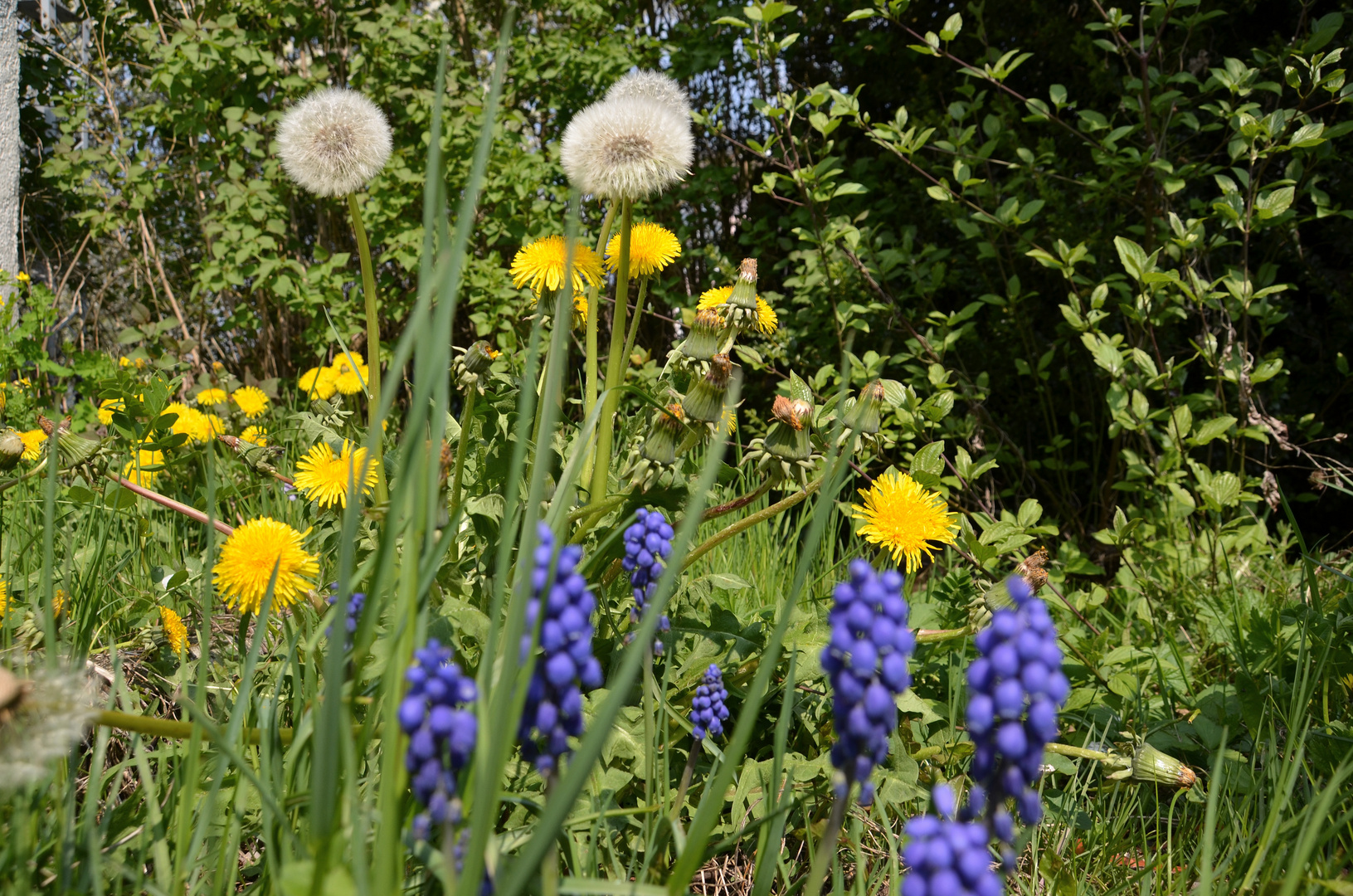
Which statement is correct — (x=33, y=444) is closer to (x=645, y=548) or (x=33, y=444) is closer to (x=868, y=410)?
(x=645, y=548)

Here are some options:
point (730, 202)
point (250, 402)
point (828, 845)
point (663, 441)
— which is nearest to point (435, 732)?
point (828, 845)

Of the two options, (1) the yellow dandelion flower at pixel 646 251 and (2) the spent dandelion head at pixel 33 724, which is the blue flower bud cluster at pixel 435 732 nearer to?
(2) the spent dandelion head at pixel 33 724

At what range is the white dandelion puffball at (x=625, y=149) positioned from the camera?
150 centimetres

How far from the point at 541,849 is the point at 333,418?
1.62m

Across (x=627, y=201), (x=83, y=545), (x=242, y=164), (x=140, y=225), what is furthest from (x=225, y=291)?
(x=627, y=201)

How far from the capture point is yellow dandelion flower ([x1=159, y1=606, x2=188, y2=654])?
1.50 meters

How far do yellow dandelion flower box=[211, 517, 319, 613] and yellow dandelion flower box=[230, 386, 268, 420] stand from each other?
1.88 meters

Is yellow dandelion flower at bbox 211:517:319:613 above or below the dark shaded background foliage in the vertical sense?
below

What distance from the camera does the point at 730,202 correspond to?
15.1 feet

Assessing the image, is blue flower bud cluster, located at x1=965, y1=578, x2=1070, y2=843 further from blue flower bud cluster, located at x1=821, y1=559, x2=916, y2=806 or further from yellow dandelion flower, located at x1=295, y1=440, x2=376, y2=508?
yellow dandelion flower, located at x1=295, y1=440, x2=376, y2=508

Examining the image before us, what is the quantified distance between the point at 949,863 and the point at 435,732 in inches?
14.8

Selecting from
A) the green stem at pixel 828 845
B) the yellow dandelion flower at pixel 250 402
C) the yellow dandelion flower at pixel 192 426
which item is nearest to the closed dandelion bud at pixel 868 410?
the green stem at pixel 828 845

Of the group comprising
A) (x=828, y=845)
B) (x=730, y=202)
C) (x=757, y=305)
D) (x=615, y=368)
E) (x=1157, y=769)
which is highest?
(x=730, y=202)

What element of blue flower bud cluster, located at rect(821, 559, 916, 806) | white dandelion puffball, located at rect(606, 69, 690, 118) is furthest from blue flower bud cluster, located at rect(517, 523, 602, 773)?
white dandelion puffball, located at rect(606, 69, 690, 118)
